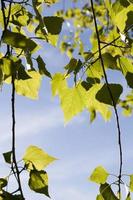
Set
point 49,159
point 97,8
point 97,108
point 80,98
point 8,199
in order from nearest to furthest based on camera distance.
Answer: point 8,199 < point 49,159 < point 80,98 < point 97,108 < point 97,8

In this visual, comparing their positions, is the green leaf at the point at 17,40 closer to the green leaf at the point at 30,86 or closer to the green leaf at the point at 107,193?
the green leaf at the point at 30,86

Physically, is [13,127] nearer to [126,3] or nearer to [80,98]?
[80,98]

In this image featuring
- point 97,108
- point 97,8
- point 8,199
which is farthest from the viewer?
point 97,8

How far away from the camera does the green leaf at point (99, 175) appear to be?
132 cm

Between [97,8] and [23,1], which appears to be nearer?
[23,1]

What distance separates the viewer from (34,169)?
1182 millimetres

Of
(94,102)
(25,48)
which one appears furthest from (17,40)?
(94,102)

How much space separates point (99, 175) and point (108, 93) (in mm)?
269

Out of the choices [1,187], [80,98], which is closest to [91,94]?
[80,98]

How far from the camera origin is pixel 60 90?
147 cm

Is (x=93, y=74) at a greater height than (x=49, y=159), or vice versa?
(x=93, y=74)

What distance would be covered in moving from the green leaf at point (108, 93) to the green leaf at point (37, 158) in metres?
0.22

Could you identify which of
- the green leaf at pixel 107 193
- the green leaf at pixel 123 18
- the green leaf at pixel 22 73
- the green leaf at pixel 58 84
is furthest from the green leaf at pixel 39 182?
the green leaf at pixel 123 18

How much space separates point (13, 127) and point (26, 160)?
0.18m
